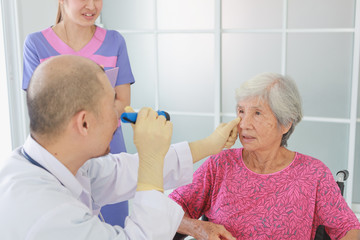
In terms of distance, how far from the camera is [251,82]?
1822 mm

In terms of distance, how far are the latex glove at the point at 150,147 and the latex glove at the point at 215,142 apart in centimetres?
42

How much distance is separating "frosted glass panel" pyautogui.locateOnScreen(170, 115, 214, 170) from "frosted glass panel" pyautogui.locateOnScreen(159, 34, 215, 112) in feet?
0.23

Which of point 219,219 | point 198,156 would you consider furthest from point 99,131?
point 219,219

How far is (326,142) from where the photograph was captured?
3041mm

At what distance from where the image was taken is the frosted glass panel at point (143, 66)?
3.45 meters

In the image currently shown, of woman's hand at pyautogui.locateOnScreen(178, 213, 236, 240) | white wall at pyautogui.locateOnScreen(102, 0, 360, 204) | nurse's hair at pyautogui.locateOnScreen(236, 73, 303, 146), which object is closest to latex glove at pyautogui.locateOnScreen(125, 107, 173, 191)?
woman's hand at pyautogui.locateOnScreen(178, 213, 236, 240)

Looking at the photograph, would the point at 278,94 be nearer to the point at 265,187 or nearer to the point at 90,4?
the point at 265,187

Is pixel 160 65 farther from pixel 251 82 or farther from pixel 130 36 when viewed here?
pixel 251 82

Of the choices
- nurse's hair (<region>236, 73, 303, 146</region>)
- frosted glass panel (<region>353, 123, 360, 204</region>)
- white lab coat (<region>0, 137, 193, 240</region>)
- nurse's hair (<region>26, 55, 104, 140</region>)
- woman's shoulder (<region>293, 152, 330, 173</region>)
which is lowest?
frosted glass panel (<region>353, 123, 360, 204</region>)

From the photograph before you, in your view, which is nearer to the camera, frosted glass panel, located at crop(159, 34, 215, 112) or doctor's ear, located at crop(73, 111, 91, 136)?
doctor's ear, located at crop(73, 111, 91, 136)

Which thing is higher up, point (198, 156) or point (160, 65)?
point (160, 65)

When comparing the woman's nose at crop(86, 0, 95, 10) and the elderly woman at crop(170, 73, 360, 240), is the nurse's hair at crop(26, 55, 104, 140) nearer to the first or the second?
the elderly woman at crop(170, 73, 360, 240)

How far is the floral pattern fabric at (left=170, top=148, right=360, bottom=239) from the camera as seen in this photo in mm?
1722

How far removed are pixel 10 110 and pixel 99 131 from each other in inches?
84.1
